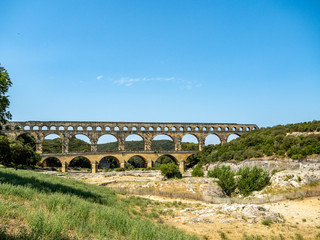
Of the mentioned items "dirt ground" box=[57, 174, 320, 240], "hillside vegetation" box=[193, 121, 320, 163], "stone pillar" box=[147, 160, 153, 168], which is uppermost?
"hillside vegetation" box=[193, 121, 320, 163]

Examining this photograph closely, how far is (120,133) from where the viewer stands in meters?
52.4

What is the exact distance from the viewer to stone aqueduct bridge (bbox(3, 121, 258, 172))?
47.9 meters

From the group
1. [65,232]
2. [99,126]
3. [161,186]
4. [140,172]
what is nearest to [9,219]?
[65,232]

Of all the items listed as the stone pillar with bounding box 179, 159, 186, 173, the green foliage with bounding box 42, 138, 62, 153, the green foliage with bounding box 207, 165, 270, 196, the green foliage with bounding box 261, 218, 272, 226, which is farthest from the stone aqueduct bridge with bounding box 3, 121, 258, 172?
the green foliage with bounding box 261, 218, 272, 226

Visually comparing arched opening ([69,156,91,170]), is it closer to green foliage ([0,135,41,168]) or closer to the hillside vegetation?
green foliage ([0,135,41,168])

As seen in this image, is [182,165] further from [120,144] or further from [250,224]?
[250,224]

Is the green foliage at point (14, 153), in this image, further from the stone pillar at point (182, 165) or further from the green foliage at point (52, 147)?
the stone pillar at point (182, 165)

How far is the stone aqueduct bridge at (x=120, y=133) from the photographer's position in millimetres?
47906

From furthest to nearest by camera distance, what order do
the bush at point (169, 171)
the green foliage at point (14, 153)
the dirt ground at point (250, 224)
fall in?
the bush at point (169, 171), the green foliage at point (14, 153), the dirt ground at point (250, 224)

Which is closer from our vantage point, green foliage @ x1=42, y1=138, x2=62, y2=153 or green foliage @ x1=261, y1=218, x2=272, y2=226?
green foliage @ x1=261, y1=218, x2=272, y2=226

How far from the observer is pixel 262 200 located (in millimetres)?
17656

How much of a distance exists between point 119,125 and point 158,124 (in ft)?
28.3

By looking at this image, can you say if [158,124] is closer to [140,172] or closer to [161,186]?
[140,172]

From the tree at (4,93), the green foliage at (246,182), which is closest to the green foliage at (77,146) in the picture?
the green foliage at (246,182)
